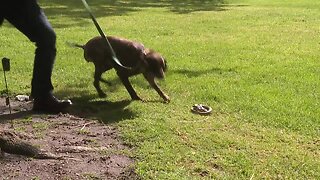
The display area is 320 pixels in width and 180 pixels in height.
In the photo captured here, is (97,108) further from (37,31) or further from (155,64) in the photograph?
(37,31)

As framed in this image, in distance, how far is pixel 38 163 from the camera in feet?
14.9

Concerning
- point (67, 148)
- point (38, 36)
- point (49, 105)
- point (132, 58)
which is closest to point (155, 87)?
point (132, 58)

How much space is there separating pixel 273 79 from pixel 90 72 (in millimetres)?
2659

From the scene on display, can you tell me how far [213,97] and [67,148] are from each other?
8.42 ft

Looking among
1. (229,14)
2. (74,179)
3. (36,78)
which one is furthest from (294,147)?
(229,14)

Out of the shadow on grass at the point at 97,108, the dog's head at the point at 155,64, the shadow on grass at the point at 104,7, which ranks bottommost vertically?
the shadow on grass at the point at 104,7

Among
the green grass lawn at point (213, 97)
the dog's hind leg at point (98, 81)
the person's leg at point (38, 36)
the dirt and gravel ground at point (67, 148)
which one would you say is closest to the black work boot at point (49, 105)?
the person's leg at point (38, 36)

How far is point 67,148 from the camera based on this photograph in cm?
490

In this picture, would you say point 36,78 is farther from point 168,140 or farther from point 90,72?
point 90,72

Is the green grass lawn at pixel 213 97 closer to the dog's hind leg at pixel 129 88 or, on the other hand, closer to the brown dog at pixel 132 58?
the dog's hind leg at pixel 129 88

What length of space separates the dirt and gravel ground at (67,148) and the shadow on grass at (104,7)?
327 inches

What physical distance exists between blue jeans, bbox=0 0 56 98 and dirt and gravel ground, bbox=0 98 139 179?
1.15 ft

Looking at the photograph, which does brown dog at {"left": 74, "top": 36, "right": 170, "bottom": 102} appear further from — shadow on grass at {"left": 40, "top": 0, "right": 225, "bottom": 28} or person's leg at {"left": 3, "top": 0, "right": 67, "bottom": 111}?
shadow on grass at {"left": 40, "top": 0, "right": 225, "bottom": 28}

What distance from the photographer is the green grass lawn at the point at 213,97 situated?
15.8ft
